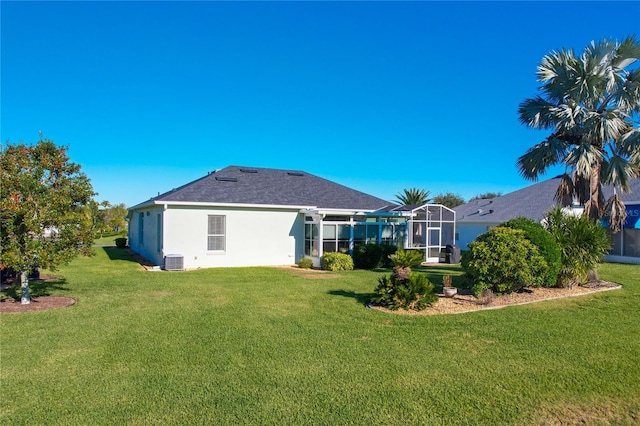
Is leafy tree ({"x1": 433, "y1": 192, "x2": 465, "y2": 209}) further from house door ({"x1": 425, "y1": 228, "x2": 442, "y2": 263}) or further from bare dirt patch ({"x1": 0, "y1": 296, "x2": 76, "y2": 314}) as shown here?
bare dirt patch ({"x1": 0, "y1": 296, "x2": 76, "y2": 314})

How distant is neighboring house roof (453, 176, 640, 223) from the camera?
1016 inches

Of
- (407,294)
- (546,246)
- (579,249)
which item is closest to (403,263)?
(407,294)

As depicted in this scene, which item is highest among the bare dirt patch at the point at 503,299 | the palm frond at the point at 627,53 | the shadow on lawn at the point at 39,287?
the palm frond at the point at 627,53

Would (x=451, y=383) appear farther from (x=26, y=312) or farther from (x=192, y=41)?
(x=192, y=41)

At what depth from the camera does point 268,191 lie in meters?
20.8

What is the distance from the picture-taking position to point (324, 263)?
58.6 ft

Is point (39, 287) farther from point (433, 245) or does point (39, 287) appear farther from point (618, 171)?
point (618, 171)

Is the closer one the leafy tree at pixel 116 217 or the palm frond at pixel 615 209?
the palm frond at pixel 615 209

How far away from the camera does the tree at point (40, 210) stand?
8.74m

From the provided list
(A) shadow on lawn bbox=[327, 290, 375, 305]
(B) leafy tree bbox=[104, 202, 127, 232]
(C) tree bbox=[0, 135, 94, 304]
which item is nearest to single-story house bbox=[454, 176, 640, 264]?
(A) shadow on lawn bbox=[327, 290, 375, 305]

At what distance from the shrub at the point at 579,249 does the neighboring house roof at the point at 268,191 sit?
10.8 metres

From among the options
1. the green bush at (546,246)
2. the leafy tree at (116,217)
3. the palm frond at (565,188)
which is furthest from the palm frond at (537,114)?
the leafy tree at (116,217)

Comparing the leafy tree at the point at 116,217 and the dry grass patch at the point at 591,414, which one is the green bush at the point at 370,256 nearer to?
the dry grass patch at the point at 591,414

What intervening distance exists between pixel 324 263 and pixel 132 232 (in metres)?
17.0
